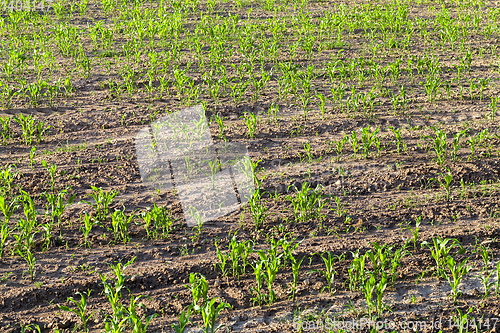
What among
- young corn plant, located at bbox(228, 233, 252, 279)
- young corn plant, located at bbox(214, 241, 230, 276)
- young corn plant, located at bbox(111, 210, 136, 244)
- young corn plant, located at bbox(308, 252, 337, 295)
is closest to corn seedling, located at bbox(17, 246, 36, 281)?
young corn plant, located at bbox(111, 210, 136, 244)

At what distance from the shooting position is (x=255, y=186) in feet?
17.1

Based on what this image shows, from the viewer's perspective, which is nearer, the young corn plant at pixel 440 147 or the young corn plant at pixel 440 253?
the young corn plant at pixel 440 253

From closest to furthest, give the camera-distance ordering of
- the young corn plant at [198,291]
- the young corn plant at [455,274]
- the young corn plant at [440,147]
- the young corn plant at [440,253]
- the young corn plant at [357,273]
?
the young corn plant at [198,291] → the young corn plant at [455,274] → the young corn plant at [357,273] → the young corn plant at [440,253] → the young corn plant at [440,147]

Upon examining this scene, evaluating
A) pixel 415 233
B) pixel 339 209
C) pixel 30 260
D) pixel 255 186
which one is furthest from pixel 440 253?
pixel 30 260

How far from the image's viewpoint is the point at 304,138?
6301mm

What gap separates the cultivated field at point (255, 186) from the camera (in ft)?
12.3

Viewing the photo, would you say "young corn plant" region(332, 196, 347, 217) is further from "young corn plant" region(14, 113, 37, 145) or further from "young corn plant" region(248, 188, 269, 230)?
"young corn plant" region(14, 113, 37, 145)

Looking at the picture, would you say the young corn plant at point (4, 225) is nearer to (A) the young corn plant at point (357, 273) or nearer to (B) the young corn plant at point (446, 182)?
(A) the young corn plant at point (357, 273)

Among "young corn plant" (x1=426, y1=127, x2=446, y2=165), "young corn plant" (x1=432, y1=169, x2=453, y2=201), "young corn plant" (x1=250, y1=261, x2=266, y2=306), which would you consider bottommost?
"young corn plant" (x1=250, y1=261, x2=266, y2=306)

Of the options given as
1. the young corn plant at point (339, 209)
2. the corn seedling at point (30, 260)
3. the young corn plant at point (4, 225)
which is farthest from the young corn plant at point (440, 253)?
the young corn plant at point (4, 225)

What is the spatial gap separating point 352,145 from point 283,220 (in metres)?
1.62

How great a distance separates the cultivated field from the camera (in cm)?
375

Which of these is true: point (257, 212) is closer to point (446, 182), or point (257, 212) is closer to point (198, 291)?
point (198, 291)

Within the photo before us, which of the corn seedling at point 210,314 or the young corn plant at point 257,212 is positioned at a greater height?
the young corn plant at point 257,212
